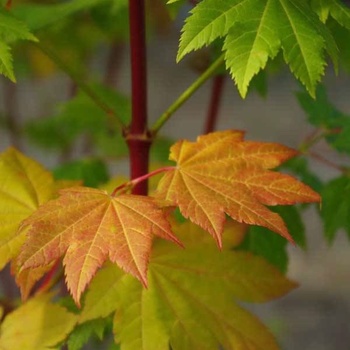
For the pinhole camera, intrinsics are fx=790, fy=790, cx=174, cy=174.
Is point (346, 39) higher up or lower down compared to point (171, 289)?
higher up

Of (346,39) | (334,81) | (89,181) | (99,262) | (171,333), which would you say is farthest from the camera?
(334,81)

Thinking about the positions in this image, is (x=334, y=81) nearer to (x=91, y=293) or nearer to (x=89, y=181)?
(x=89, y=181)

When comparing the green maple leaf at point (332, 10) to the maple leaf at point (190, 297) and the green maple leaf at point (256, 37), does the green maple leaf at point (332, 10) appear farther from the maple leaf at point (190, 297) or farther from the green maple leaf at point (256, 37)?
the maple leaf at point (190, 297)

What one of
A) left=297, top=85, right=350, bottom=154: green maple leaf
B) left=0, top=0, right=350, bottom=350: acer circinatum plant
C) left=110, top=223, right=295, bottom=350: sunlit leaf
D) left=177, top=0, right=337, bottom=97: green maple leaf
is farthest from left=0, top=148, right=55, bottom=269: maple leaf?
left=297, top=85, right=350, bottom=154: green maple leaf

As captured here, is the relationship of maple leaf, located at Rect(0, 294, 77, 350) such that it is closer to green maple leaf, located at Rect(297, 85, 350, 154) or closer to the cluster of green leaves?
the cluster of green leaves

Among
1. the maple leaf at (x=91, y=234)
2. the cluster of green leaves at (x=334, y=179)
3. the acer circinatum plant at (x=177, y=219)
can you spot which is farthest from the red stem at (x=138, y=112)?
the cluster of green leaves at (x=334, y=179)

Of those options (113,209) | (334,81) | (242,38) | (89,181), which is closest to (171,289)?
(113,209)
